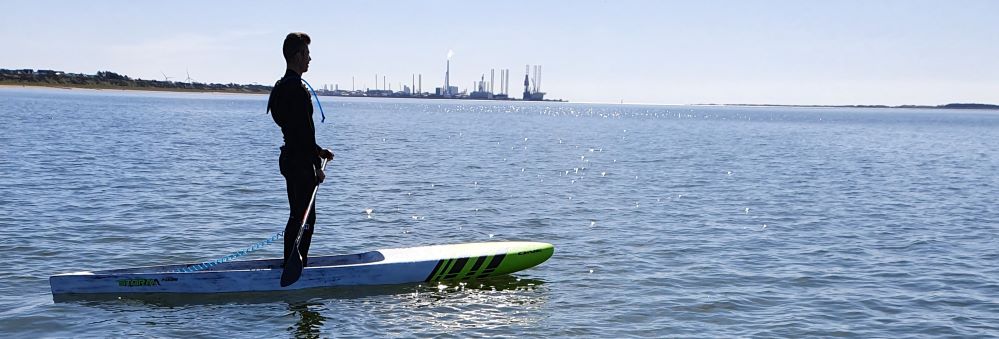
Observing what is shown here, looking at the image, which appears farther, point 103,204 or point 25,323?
point 103,204

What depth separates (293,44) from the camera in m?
10.3

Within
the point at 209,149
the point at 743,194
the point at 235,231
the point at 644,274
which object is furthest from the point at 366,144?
the point at 644,274

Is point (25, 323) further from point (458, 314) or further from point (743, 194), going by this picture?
point (743, 194)

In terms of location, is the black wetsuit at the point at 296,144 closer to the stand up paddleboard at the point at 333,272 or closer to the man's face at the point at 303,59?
the man's face at the point at 303,59

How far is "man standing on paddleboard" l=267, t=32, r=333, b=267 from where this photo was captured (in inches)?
402

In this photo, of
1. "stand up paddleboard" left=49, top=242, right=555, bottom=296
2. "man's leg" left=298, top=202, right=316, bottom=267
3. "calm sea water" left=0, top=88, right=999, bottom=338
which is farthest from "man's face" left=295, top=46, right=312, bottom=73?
"calm sea water" left=0, top=88, right=999, bottom=338

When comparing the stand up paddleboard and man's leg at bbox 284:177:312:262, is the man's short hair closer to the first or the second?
man's leg at bbox 284:177:312:262

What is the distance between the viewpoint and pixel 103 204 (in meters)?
19.2

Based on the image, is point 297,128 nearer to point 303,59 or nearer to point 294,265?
point 303,59

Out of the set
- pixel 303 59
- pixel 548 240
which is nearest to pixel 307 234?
pixel 303 59

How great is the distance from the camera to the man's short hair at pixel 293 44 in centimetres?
1027

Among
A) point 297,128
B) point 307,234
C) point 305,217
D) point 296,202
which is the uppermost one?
point 297,128

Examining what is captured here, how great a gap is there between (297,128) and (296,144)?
0.70 feet

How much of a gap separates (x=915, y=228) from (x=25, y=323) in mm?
16426
